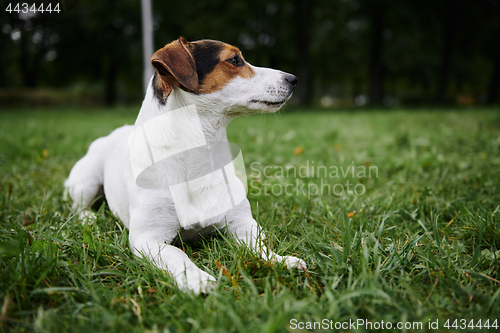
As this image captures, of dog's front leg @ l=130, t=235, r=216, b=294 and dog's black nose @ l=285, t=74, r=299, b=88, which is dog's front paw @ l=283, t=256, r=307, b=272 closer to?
dog's front leg @ l=130, t=235, r=216, b=294

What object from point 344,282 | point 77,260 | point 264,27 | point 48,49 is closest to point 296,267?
point 344,282

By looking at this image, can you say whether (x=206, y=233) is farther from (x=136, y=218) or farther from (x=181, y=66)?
(x=181, y=66)

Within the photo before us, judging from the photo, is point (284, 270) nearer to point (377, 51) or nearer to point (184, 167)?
point (184, 167)

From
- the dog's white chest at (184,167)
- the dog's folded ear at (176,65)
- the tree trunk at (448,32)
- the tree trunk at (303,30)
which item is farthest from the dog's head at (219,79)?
the tree trunk at (448,32)

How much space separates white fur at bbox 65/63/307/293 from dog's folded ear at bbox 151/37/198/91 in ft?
0.32

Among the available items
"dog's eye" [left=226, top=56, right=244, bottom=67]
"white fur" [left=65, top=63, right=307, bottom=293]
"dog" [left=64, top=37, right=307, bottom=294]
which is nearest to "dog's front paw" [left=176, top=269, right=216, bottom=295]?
"white fur" [left=65, top=63, right=307, bottom=293]

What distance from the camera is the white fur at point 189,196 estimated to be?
Answer: 1.71m

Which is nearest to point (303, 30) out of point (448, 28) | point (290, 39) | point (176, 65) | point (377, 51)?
point (290, 39)

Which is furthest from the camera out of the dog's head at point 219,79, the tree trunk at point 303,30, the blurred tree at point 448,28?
the tree trunk at point 303,30

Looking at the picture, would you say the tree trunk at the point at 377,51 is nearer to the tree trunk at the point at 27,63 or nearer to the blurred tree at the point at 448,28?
the blurred tree at the point at 448,28

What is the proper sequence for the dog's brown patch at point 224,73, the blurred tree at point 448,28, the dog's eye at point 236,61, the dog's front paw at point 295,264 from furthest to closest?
the blurred tree at point 448,28 → the dog's eye at point 236,61 → the dog's brown patch at point 224,73 → the dog's front paw at point 295,264

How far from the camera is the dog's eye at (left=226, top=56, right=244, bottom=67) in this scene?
7.30ft

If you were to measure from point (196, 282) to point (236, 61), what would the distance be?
4.87ft

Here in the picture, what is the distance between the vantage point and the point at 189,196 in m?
1.98
